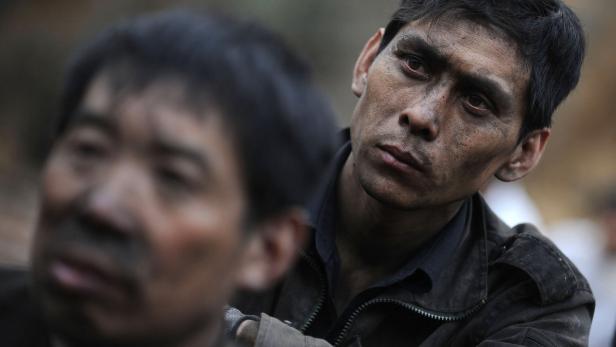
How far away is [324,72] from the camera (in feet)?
44.0

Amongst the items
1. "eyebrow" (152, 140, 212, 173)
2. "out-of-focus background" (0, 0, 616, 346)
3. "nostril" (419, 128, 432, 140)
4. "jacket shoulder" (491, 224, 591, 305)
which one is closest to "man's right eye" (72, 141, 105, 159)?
"eyebrow" (152, 140, 212, 173)

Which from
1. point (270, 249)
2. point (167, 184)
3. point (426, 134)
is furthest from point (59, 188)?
point (426, 134)

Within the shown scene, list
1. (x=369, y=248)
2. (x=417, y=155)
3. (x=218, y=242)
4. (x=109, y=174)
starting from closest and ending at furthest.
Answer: (x=109, y=174) → (x=218, y=242) → (x=417, y=155) → (x=369, y=248)

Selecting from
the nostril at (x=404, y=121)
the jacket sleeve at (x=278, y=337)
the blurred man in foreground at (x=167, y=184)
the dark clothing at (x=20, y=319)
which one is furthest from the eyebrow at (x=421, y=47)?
the dark clothing at (x=20, y=319)

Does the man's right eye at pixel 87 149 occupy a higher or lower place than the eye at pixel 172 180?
higher

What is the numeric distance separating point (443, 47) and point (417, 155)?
40 centimetres

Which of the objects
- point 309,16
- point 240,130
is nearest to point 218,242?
point 240,130

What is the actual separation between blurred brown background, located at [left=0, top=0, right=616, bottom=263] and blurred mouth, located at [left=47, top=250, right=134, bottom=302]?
811 cm

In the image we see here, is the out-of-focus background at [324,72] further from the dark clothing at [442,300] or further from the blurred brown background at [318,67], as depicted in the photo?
the dark clothing at [442,300]

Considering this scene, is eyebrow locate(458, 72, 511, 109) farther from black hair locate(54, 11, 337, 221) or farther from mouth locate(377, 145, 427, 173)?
black hair locate(54, 11, 337, 221)

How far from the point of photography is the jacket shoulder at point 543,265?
3.28 metres

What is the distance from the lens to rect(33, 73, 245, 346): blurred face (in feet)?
6.27

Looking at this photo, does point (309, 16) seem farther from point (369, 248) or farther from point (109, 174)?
point (109, 174)

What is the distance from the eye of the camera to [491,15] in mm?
3434
